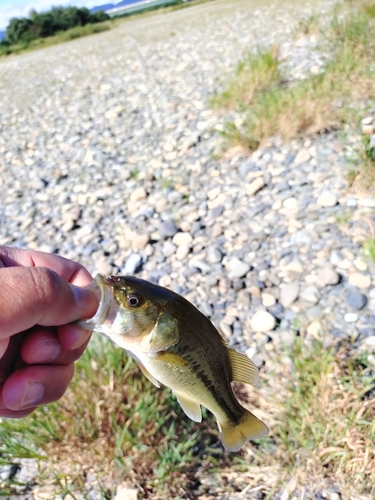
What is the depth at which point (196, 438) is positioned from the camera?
10.6 ft

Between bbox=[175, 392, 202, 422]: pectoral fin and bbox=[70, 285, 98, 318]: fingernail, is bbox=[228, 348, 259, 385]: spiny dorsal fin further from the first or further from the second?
bbox=[70, 285, 98, 318]: fingernail

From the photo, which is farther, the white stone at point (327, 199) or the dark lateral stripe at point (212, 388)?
the white stone at point (327, 199)

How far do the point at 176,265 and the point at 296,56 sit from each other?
6.27 m

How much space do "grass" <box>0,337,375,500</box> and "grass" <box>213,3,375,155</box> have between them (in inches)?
143

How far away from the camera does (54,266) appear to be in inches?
96.4

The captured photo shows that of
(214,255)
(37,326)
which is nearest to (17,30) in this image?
(214,255)

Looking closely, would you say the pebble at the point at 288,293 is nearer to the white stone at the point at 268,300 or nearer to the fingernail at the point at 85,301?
the white stone at the point at 268,300

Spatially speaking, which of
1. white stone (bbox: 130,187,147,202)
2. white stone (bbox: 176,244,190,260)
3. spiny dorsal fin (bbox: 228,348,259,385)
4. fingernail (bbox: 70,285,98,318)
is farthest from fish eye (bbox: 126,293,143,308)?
white stone (bbox: 130,187,147,202)

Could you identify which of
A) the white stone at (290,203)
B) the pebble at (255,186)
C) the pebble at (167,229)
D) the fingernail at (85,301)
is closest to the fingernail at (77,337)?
the fingernail at (85,301)

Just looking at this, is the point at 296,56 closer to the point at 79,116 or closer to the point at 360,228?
the point at 79,116

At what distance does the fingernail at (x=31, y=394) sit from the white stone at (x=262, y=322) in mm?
2110

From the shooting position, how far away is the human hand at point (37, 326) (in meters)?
1.83

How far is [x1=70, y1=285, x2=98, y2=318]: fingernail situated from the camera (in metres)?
1.99

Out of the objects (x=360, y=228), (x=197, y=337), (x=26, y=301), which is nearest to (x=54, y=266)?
(x=26, y=301)
